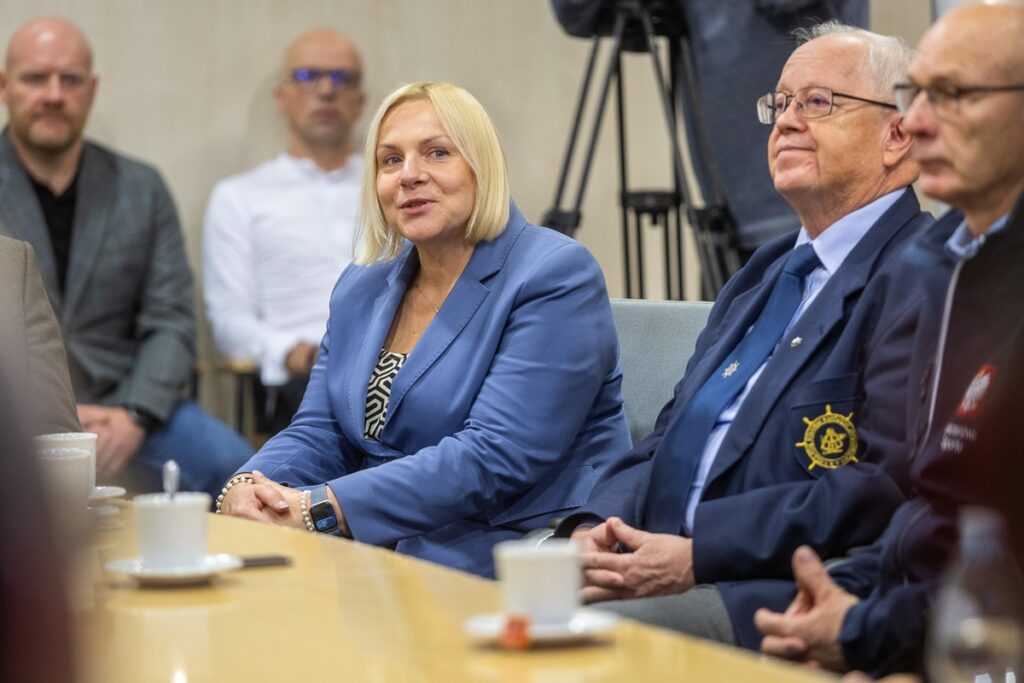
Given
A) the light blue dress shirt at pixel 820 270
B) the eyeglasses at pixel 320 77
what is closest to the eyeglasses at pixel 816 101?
the light blue dress shirt at pixel 820 270

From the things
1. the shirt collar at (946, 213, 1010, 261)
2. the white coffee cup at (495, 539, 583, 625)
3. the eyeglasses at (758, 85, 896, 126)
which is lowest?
the white coffee cup at (495, 539, 583, 625)

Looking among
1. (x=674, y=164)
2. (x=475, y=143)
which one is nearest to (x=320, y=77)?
(x=674, y=164)

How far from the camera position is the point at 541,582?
1.16 metres

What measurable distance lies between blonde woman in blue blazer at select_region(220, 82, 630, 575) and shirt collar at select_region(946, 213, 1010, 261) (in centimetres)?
83

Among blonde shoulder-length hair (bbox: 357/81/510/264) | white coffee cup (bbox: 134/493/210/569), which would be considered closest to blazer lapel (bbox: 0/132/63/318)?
blonde shoulder-length hair (bbox: 357/81/510/264)

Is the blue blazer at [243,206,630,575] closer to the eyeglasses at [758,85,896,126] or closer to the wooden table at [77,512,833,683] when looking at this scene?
the eyeglasses at [758,85,896,126]

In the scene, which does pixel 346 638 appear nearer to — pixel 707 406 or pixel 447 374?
pixel 707 406

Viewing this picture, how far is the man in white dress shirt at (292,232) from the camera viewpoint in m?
4.51

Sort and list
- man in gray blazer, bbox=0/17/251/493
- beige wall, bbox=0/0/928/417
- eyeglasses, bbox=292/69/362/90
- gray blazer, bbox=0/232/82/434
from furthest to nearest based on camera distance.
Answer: beige wall, bbox=0/0/928/417
eyeglasses, bbox=292/69/362/90
man in gray blazer, bbox=0/17/251/493
gray blazer, bbox=0/232/82/434

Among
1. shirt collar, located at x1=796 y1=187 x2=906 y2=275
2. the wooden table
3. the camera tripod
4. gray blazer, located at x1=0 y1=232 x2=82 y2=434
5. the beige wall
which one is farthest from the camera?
the beige wall

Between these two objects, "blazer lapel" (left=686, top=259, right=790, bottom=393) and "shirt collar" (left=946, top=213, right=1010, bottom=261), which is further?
"blazer lapel" (left=686, top=259, right=790, bottom=393)

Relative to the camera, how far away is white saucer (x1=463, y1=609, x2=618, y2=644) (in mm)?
1141

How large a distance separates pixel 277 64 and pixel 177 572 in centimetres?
396

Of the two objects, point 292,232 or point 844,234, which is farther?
point 292,232
